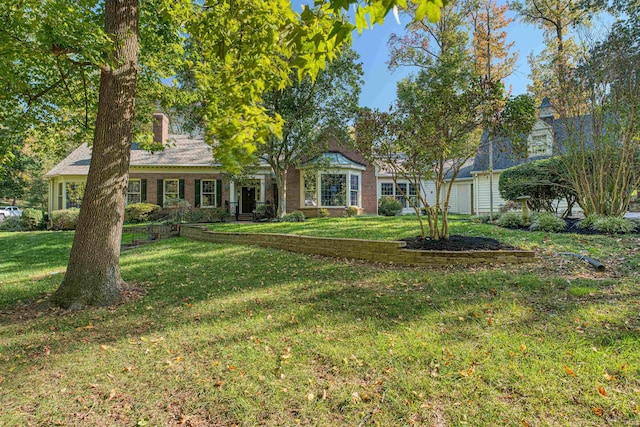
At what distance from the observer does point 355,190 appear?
17.8 m

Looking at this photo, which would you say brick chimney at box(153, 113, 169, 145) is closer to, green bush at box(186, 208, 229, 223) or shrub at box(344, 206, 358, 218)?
green bush at box(186, 208, 229, 223)

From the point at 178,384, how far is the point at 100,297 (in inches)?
104

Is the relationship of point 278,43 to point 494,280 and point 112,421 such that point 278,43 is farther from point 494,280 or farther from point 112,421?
point 494,280

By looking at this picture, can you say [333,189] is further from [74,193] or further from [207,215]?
[74,193]

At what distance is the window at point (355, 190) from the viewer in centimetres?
1767

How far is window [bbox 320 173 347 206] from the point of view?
677 inches

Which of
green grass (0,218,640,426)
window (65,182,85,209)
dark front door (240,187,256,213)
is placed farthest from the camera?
dark front door (240,187,256,213)

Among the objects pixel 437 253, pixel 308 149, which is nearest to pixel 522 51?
pixel 308 149

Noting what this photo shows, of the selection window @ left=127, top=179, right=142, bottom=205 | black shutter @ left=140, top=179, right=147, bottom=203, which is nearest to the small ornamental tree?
black shutter @ left=140, top=179, right=147, bottom=203

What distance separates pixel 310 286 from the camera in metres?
4.90

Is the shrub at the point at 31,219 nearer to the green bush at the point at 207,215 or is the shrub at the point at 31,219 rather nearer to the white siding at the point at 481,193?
the green bush at the point at 207,215

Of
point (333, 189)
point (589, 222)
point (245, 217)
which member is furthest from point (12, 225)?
point (589, 222)

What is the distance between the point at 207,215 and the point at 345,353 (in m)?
14.4

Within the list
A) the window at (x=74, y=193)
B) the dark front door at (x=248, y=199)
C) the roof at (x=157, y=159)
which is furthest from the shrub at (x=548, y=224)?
the window at (x=74, y=193)
